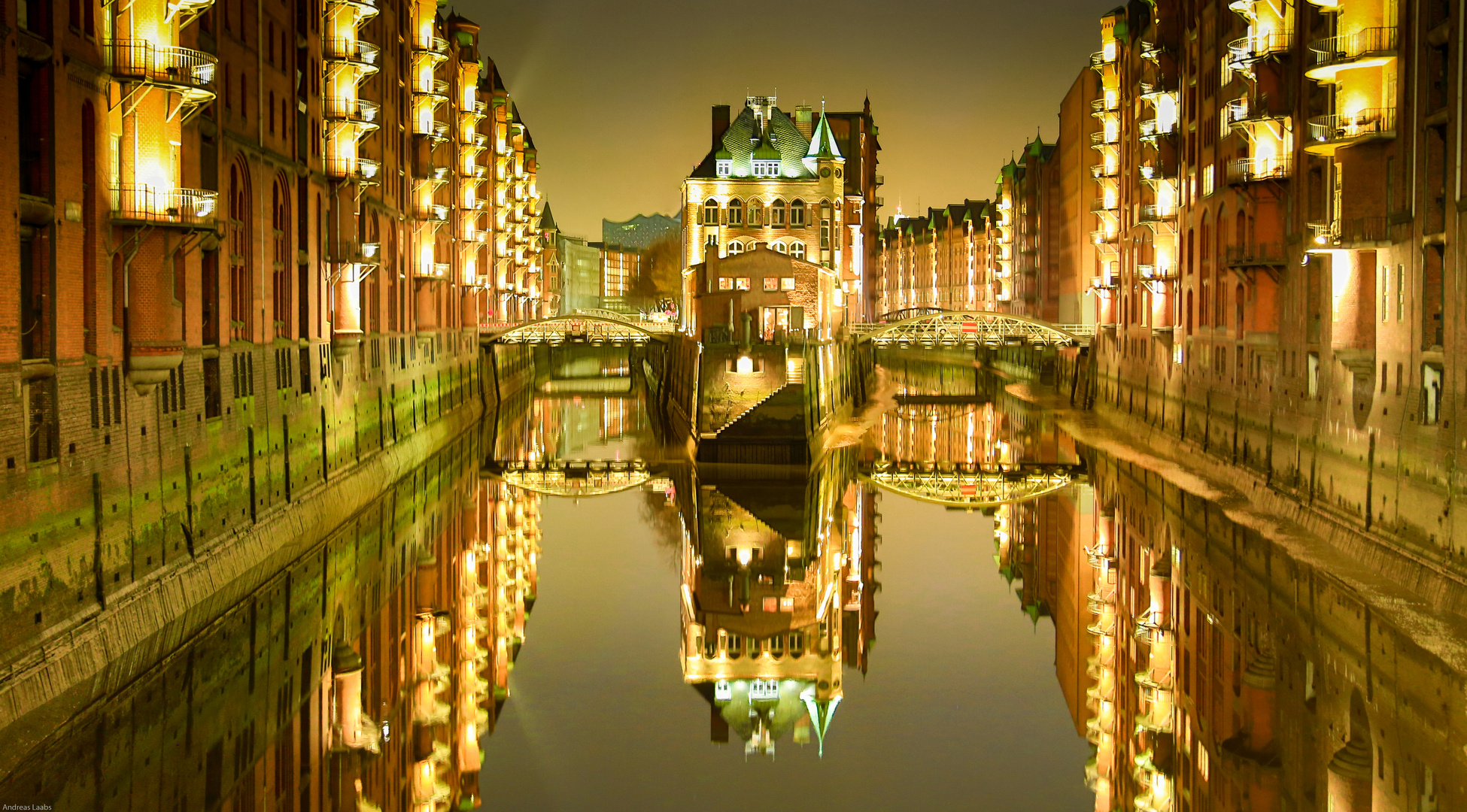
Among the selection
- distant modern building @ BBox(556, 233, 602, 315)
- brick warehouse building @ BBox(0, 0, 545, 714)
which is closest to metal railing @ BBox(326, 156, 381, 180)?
brick warehouse building @ BBox(0, 0, 545, 714)

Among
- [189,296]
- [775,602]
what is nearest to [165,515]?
[189,296]

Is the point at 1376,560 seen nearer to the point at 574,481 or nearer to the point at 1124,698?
the point at 1124,698

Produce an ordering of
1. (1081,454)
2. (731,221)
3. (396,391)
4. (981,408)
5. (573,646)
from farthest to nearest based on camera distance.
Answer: (731,221) < (981,408) < (1081,454) < (396,391) < (573,646)

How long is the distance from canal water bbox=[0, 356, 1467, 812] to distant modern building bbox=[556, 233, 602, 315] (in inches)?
5202

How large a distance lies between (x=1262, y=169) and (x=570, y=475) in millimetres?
21148

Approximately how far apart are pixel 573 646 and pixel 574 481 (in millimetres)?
18066

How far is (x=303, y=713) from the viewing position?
17.8 meters

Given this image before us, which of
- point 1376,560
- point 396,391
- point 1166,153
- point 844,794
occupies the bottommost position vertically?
point 844,794

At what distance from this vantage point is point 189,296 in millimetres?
22547

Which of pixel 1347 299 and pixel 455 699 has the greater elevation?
pixel 1347 299

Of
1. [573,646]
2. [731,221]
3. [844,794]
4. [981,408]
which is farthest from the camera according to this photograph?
[731,221]

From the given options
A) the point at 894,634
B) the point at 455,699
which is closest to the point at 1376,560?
the point at 894,634

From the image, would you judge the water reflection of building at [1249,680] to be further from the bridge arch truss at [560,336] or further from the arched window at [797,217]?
the arched window at [797,217]

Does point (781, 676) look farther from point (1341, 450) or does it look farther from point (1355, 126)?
point (1355, 126)
